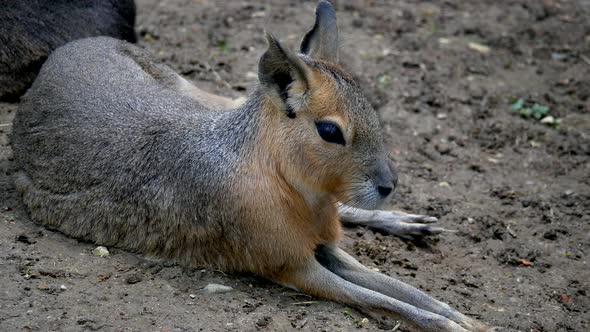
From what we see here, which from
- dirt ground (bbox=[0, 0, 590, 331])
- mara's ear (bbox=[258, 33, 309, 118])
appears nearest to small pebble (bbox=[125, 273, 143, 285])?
dirt ground (bbox=[0, 0, 590, 331])

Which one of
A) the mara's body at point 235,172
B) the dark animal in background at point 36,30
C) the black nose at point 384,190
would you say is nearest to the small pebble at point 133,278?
the mara's body at point 235,172

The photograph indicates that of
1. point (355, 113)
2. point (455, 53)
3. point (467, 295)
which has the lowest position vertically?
point (467, 295)

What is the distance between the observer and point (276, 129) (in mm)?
4047

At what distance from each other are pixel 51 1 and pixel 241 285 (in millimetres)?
3098

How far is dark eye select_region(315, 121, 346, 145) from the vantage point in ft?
12.8

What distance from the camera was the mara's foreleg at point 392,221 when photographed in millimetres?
5117

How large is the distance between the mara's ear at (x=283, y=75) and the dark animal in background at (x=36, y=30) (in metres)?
2.60

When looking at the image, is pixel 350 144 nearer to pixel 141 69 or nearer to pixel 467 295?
pixel 467 295

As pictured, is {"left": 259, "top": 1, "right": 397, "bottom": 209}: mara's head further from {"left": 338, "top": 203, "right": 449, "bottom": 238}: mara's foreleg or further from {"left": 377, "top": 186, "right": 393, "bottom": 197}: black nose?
{"left": 338, "top": 203, "right": 449, "bottom": 238}: mara's foreleg

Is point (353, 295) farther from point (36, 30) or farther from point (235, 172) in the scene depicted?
point (36, 30)

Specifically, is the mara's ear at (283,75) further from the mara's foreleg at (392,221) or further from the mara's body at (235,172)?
the mara's foreleg at (392,221)

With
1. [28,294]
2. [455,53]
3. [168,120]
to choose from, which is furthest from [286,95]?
[455,53]

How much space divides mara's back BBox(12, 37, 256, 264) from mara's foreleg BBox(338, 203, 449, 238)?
3.96ft

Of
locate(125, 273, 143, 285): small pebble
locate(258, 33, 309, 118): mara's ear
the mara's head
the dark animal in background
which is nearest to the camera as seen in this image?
locate(258, 33, 309, 118): mara's ear
